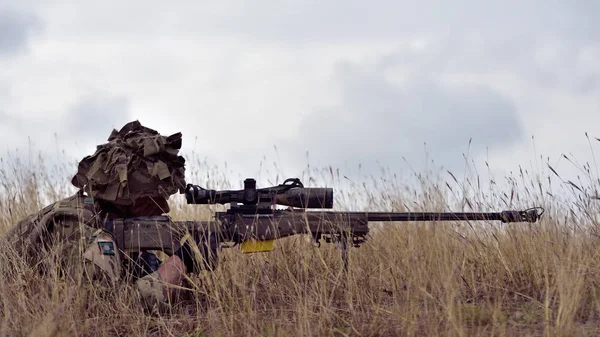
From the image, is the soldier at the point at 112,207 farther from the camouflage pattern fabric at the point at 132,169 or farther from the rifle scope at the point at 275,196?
the rifle scope at the point at 275,196

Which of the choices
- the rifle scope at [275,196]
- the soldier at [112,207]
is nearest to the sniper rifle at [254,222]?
the rifle scope at [275,196]

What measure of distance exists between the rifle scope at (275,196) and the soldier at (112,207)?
12.6 inches

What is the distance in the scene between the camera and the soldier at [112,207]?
525cm

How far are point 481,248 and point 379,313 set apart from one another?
1603 mm

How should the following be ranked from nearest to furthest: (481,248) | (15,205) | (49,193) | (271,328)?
(271,328), (481,248), (15,205), (49,193)

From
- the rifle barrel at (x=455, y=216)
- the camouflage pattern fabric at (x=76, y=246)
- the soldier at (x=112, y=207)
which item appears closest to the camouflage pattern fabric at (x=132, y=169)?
the soldier at (x=112, y=207)

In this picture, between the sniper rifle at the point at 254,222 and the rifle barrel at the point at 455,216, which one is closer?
the sniper rifle at the point at 254,222

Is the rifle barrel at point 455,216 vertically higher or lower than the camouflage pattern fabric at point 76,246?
higher

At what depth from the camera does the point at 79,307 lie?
16.4 ft

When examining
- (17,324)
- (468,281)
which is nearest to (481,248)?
(468,281)

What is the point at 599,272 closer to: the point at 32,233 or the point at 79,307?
the point at 79,307

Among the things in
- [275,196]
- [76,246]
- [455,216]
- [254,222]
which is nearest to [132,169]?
[76,246]

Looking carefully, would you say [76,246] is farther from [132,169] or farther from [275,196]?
[275,196]

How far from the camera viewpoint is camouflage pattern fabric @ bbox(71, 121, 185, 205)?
5504 mm
